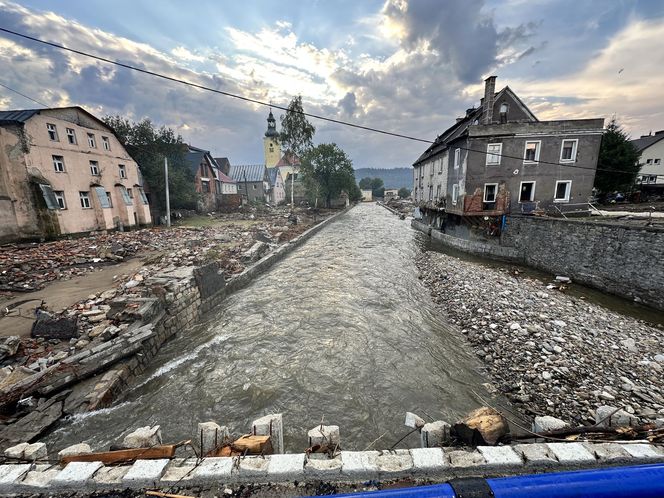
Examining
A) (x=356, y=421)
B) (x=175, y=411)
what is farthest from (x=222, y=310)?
(x=356, y=421)

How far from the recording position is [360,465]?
2584mm

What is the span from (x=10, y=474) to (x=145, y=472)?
4.64 feet

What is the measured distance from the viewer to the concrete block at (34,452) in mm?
3040

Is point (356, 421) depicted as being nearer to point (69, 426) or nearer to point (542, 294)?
point (69, 426)

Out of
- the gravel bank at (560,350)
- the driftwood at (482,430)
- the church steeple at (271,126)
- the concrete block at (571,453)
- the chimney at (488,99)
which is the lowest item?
→ the gravel bank at (560,350)

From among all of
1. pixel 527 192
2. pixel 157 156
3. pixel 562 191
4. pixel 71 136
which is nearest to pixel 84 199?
pixel 71 136

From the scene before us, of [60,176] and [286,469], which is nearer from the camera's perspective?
[286,469]

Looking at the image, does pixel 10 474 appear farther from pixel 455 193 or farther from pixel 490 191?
pixel 455 193

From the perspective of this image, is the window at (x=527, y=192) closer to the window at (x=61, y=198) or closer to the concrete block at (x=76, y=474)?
the concrete block at (x=76, y=474)

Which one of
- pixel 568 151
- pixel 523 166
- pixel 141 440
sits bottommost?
pixel 141 440

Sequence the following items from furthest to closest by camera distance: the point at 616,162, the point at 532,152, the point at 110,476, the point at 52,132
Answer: the point at 616,162 < the point at 52,132 < the point at 532,152 < the point at 110,476

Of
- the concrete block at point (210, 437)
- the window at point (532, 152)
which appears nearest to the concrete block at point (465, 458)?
the concrete block at point (210, 437)

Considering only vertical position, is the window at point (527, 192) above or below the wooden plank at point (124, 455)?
above

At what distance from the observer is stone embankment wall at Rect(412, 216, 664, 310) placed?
386 inches
